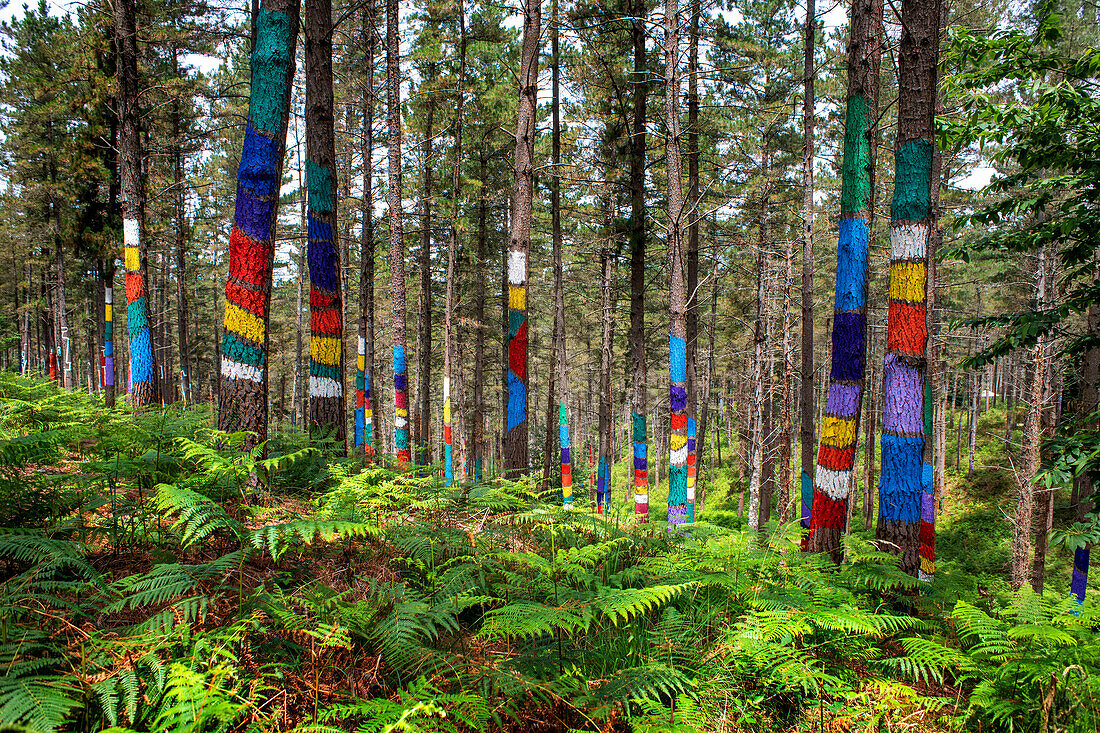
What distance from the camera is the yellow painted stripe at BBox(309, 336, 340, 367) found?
306 inches

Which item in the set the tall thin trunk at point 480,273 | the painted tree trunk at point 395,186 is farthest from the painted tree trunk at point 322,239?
the tall thin trunk at point 480,273

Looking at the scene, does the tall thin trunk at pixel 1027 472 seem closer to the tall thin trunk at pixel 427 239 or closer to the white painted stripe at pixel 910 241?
the white painted stripe at pixel 910 241

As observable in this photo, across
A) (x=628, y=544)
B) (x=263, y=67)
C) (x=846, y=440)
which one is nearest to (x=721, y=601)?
(x=628, y=544)

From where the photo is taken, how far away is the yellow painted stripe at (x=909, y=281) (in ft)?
16.5

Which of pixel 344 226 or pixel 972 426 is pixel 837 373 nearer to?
pixel 344 226

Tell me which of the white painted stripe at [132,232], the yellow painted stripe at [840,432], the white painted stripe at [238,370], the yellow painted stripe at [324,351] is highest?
the white painted stripe at [132,232]

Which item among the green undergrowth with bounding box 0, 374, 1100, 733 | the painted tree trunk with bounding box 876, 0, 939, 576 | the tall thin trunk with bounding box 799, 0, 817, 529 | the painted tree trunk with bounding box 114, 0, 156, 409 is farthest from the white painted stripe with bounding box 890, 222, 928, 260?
the painted tree trunk with bounding box 114, 0, 156, 409

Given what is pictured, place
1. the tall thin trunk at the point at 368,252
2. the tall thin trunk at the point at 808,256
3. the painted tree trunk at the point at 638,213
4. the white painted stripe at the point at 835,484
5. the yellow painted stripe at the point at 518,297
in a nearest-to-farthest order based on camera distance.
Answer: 1. the white painted stripe at the point at 835,484
2. the yellow painted stripe at the point at 518,297
3. the tall thin trunk at the point at 808,256
4. the painted tree trunk at the point at 638,213
5. the tall thin trunk at the point at 368,252

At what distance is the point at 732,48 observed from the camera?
11500mm

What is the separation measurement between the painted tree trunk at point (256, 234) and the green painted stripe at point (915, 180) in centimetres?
671

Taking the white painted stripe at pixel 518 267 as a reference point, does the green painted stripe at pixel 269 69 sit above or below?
above

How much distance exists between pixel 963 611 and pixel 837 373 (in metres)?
3.90

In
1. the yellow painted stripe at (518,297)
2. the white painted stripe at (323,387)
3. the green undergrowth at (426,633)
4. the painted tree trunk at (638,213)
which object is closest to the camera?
the green undergrowth at (426,633)

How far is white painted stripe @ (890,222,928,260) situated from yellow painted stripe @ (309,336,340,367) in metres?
7.82
